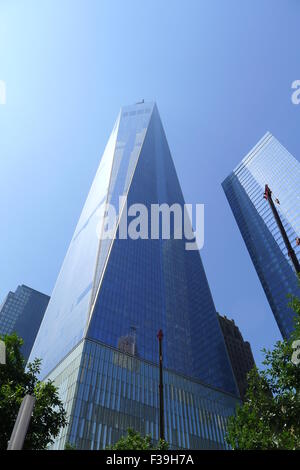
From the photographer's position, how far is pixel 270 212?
5650 inches

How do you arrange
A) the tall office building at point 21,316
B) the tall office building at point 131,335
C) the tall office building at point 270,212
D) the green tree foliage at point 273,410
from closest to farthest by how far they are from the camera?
the green tree foliage at point 273,410 < the tall office building at point 131,335 < the tall office building at point 270,212 < the tall office building at point 21,316

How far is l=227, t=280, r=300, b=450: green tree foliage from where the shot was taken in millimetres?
16797

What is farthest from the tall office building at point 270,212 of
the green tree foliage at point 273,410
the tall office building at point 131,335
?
the green tree foliage at point 273,410

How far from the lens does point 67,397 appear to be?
59781 millimetres

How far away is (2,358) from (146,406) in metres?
54.0

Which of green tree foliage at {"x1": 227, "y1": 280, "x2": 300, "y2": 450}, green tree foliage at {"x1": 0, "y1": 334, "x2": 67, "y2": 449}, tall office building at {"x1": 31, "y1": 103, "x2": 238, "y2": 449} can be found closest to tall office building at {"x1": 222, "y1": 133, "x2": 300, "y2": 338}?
tall office building at {"x1": 31, "y1": 103, "x2": 238, "y2": 449}

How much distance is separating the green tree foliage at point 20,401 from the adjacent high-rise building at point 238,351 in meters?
109

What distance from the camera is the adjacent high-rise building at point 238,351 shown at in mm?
118750

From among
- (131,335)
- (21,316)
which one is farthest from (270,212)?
(21,316)

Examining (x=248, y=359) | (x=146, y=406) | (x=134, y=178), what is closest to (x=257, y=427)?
(x=146, y=406)

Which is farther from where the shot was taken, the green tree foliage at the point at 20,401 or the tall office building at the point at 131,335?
the tall office building at the point at 131,335

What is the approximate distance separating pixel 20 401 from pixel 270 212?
139 metres

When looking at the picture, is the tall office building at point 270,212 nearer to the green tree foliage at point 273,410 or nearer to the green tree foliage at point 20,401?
the green tree foliage at point 273,410

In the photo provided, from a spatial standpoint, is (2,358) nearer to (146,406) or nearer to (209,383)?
(146,406)
